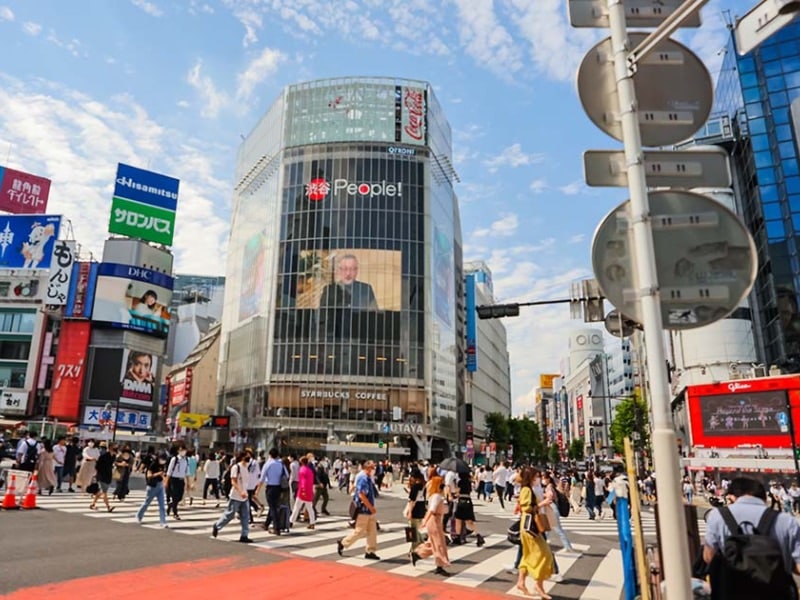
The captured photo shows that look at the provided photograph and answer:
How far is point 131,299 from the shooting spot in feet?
200

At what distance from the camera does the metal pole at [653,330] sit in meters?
2.94

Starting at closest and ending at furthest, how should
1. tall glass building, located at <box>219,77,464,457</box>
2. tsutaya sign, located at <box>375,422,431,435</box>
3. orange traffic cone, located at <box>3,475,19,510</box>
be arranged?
orange traffic cone, located at <box>3,475,19,510</box>
tsutaya sign, located at <box>375,422,431,435</box>
tall glass building, located at <box>219,77,464,457</box>

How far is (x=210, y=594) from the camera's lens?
267 inches

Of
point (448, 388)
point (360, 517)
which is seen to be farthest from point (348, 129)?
point (360, 517)

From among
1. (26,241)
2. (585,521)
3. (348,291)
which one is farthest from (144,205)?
(585,521)

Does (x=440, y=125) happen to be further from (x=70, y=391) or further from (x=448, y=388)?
(x=70, y=391)

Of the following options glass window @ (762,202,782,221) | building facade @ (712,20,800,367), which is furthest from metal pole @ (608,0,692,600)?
glass window @ (762,202,782,221)

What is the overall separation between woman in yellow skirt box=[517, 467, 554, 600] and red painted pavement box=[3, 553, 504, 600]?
1.67 ft

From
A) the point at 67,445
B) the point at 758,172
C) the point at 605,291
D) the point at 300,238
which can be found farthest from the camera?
the point at 300,238

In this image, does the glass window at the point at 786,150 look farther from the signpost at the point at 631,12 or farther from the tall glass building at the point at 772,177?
the signpost at the point at 631,12

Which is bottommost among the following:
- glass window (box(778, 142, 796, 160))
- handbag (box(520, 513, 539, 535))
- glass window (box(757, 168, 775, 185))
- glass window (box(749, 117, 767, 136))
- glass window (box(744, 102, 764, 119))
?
handbag (box(520, 513, 539, 535))

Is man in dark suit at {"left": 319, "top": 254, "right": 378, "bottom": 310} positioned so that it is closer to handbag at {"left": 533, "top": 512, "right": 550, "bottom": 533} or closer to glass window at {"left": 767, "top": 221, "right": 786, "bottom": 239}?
glass window at {"left": 767, "top": 221, "right": 786, "bottom": 239}

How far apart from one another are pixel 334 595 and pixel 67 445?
694 inches

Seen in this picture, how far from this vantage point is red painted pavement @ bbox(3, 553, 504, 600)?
6.69m
